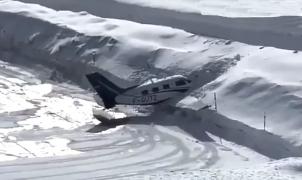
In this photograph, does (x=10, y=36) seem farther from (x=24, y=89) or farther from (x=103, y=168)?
(x=103, y=168)

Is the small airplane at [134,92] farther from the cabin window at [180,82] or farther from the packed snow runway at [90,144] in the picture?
the packed snow runway at [90,144]

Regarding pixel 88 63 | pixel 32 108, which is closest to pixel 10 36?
pixel 88 63

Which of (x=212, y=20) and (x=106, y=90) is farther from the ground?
(x=212, y=20)

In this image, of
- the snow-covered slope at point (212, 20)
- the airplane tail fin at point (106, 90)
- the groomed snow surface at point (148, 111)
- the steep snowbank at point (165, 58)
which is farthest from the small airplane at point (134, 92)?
the snow-covered slope at point (212, 20)

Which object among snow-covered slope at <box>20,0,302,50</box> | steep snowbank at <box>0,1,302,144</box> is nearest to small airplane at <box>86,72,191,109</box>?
steep snowbank at <box>0,1,302,144</box>

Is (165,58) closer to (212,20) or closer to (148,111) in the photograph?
(148,111)

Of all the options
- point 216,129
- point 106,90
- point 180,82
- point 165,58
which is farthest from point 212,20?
point 216,129

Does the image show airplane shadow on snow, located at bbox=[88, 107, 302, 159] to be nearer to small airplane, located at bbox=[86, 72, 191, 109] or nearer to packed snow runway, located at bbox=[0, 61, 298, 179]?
packed snow runway, located at bbox=[0, 61, 298, 179]
